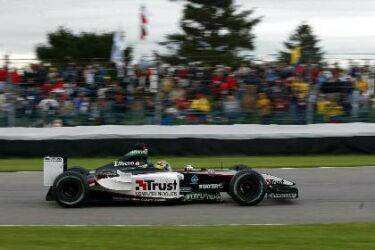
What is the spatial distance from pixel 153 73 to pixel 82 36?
43.6 meters

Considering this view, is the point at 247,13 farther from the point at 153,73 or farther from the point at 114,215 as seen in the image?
the point at 114,215

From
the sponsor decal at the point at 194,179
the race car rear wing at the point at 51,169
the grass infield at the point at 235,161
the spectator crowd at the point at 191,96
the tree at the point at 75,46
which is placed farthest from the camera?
the tree at the point at 75,46

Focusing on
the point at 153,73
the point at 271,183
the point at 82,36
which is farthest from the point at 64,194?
the point at 82,36

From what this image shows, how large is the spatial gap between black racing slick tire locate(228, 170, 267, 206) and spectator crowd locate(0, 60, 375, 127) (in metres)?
7.84

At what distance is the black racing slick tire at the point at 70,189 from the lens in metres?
9.45

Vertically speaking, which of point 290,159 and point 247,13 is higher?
point 247,13

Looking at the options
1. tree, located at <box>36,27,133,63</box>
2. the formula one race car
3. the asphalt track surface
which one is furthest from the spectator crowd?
tree, located at <box>36,27,133,63</box>

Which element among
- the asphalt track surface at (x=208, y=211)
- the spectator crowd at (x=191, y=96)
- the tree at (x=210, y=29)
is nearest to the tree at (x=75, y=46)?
the tree at (x=210, y=29)

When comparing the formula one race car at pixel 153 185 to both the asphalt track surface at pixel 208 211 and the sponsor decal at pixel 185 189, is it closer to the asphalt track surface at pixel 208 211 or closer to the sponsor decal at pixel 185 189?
the sponsor decal at pixel 185 189

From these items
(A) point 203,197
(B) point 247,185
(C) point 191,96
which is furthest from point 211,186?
(C) point 191,96

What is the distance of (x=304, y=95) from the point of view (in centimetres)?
1739

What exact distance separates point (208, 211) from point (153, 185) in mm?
890

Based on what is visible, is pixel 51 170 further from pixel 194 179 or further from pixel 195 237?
pixel 195 237

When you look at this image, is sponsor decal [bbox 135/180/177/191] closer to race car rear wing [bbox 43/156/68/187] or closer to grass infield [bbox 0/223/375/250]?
race car rear wing [bbox 43/156/68/187]
